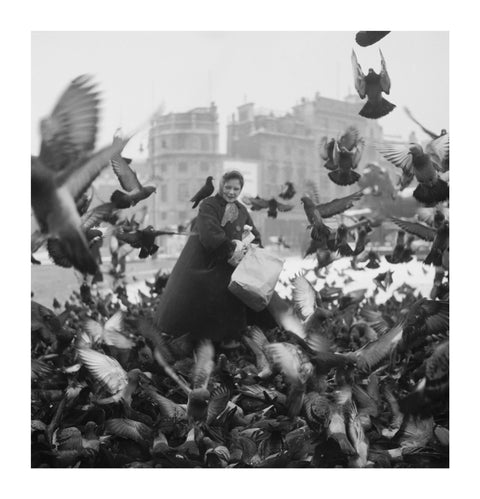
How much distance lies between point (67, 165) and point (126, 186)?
0.33 metres

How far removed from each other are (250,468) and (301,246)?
1217mm

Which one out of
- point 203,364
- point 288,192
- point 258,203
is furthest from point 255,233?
point 203,364

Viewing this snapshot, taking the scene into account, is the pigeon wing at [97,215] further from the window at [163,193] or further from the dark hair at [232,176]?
the dark hair at [232,176]

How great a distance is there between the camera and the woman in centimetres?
317

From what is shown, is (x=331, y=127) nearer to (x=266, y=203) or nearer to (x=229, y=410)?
(x=266, y=203)

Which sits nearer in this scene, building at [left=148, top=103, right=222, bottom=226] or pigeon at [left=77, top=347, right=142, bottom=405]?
pigeon at [left=77, top=347, right=142, bottom=405]

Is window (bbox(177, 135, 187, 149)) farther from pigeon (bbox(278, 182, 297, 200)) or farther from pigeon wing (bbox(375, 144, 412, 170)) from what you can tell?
pigeon wing (bbox(375, 144, 412, 170))

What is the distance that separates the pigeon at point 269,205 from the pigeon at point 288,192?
0.05m

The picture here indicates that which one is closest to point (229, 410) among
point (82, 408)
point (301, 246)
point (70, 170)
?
point (82, 408)

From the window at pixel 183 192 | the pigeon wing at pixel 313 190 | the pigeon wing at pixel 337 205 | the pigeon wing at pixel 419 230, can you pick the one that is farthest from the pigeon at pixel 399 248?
the window at pixel 183 192

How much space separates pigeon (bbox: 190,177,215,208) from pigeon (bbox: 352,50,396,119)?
34.7 inches

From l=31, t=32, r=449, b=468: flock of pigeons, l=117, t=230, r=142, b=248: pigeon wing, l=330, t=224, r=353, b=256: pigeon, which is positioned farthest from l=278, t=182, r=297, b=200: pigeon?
l=117, t=230, r=142, b=248: pigeon wing

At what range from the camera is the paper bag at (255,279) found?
3.14 metres

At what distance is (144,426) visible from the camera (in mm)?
2932
